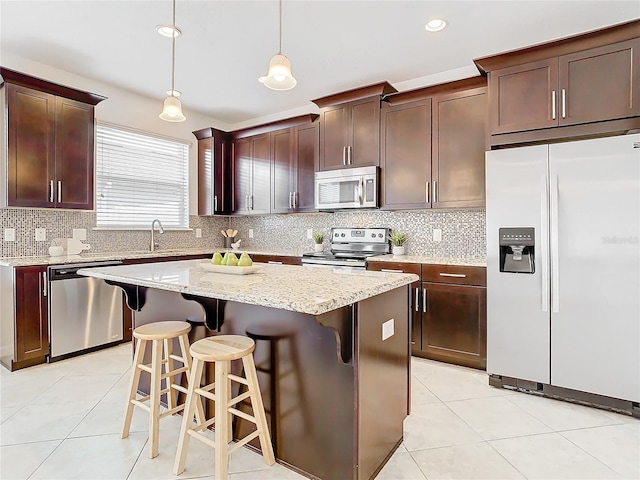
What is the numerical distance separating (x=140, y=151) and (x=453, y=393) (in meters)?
4.13

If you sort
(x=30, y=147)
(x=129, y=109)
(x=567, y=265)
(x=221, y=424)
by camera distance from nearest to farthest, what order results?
(x=221, y=424)
(x=567, y=265)
(x=30, y=147)
(x=129, y=109)

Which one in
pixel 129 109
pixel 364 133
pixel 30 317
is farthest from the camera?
pixel 129 109

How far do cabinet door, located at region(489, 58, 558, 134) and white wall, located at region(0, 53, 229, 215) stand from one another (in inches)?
135

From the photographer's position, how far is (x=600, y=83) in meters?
2.49

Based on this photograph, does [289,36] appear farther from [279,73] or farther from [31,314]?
[31,314]

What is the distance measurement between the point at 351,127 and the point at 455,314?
2124mm

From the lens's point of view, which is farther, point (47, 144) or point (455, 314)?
point (47, 144)

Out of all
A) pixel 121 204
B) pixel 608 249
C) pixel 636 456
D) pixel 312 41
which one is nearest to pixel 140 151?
pixel 121 204

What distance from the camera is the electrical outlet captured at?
382 cm

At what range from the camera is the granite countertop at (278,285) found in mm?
1341

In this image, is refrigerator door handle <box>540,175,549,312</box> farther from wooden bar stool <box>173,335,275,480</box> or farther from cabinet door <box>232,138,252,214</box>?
cabinet door <box>232,138,252,214</box>

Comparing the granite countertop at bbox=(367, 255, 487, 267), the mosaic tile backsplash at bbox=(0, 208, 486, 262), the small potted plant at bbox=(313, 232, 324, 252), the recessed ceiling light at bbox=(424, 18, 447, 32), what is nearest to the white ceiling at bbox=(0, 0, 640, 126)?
the recessed ceiling light at bbox=(424, 18, 447, 32)

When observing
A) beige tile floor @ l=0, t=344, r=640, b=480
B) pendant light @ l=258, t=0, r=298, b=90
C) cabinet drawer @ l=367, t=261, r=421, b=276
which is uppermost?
pendant light @ l=258, t=0, r=298, b=90

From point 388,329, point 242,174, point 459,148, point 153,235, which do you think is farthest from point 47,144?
point 459,148
